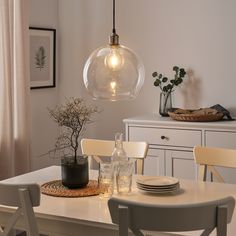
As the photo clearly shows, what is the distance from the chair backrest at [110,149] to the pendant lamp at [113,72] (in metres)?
0.70

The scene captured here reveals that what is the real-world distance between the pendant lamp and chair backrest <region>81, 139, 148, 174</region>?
70 cm

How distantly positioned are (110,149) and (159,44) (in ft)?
5.09

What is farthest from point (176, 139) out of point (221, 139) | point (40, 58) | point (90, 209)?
point (90, 209)

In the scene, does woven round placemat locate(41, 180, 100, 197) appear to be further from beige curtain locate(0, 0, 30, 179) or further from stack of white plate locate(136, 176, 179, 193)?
beige curtain locate(0, 0, 30, 179)

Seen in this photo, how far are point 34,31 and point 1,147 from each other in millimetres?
1114

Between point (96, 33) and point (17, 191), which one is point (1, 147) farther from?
point (17, 191)

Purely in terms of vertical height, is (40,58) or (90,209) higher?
(40,58)

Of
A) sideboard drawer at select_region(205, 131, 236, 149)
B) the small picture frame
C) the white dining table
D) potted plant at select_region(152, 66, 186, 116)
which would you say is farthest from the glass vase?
the white dining table

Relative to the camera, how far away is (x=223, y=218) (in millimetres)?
1687

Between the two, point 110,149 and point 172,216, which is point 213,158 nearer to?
point 110,149

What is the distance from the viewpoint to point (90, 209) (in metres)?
2.23

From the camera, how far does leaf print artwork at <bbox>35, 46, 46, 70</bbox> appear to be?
4488mm

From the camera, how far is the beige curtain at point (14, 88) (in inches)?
154

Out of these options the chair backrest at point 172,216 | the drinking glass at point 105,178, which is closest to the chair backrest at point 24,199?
the chair backrest at point 172,216
